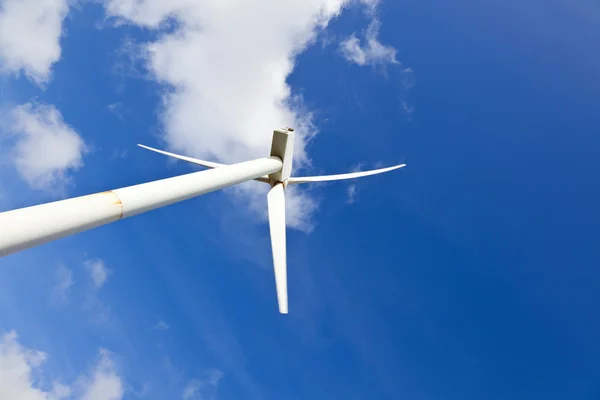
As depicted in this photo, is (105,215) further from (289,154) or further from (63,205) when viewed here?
(289,154)

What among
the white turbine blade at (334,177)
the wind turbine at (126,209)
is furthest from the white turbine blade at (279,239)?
the white turbine blade at (334,177)

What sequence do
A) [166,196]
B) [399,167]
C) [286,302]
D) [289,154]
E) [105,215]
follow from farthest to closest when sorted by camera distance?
[399,167]
[289,154]
[286,302]
[166,196]
[105,215]

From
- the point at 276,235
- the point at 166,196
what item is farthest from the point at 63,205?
the point at 276,235

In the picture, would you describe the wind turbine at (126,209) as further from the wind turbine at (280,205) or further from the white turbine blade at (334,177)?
the white turbine blade at (334,177)

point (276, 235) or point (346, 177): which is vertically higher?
point (346, 177)

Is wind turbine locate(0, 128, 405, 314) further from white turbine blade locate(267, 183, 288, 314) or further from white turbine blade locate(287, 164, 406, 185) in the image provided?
white turbine blade locate(287, 164, 406, 185)

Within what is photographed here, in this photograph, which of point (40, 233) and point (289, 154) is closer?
point (40, 233)

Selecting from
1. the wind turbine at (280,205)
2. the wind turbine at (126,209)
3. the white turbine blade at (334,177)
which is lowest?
the wind turbine at (126,209)
